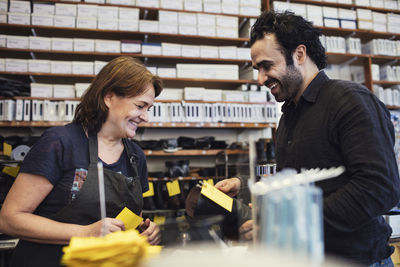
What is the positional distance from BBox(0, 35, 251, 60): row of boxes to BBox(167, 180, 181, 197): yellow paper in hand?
1.47 meters

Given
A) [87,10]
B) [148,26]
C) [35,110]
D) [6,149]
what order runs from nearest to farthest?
[6,149] < [35,110] < [87,10] < [148,26]

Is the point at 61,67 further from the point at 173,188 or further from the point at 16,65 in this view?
the point at 173,188

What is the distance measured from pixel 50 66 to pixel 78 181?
268 cm

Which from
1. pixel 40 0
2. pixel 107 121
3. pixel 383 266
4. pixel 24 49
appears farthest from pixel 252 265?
pixel 40 0

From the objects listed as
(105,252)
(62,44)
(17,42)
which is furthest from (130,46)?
(105,252)

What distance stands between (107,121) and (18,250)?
1.80ft

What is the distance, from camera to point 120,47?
3527 millimetres

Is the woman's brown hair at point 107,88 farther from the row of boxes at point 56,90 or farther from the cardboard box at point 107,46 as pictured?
the cardboard box at point 107,46

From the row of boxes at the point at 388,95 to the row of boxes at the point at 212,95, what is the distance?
1520 millimetres

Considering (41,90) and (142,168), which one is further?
(41,90)

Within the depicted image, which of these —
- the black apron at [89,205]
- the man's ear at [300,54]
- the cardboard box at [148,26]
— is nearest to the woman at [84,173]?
the black apron at [89,205]

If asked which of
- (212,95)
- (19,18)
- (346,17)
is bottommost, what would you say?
(212,95)

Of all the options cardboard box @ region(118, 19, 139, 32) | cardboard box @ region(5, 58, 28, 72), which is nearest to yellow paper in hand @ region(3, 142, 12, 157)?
cardboard box @ region(5, 58, 28, 72)

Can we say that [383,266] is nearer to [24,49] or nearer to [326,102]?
[326,102]
